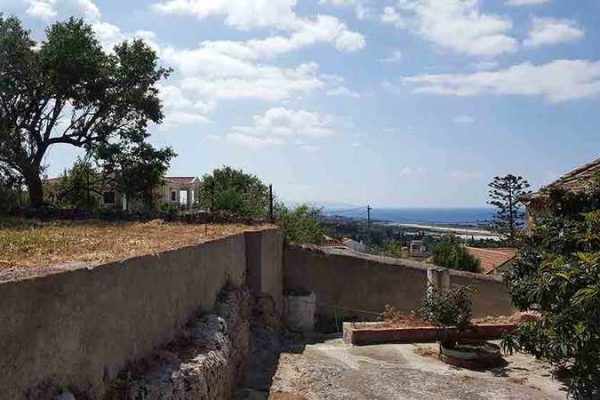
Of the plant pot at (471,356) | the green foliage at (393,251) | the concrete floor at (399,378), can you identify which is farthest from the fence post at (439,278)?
the green foliage at (393,251)

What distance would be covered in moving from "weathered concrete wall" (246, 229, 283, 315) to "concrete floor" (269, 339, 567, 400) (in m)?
2.14

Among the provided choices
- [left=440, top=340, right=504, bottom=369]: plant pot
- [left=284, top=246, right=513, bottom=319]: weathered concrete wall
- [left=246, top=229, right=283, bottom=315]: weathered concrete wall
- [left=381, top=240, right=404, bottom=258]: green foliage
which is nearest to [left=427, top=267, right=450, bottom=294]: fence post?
[left=284, top=246, right=513, bottom=319]: weathered concrete wall

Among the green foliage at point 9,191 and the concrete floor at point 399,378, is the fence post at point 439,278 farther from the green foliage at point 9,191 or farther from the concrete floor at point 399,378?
the green foliage at point 9,191

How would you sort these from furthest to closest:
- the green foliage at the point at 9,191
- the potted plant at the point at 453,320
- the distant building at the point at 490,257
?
the distant building at the point at 490,257
the green foliage at the point at 9,191
the potted plant at the point at 453,320

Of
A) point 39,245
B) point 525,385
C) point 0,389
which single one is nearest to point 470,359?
point 525,385

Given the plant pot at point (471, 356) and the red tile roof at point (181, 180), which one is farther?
the red tile roof at point (181, 180)

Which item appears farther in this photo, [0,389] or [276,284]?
[276,284]

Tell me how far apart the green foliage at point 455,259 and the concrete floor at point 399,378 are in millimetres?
14351

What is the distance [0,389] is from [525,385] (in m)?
8.65

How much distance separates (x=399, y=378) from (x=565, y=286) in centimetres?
366

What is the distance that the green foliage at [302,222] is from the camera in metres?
21.9

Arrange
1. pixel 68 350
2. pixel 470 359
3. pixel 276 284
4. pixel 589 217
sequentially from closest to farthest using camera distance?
1. pixel 68 350
2. pixel 589 217
3. pixel 470 359
4. pixel 276 284

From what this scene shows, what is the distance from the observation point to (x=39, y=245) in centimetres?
738

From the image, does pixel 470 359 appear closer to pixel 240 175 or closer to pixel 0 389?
pixel 0 389
